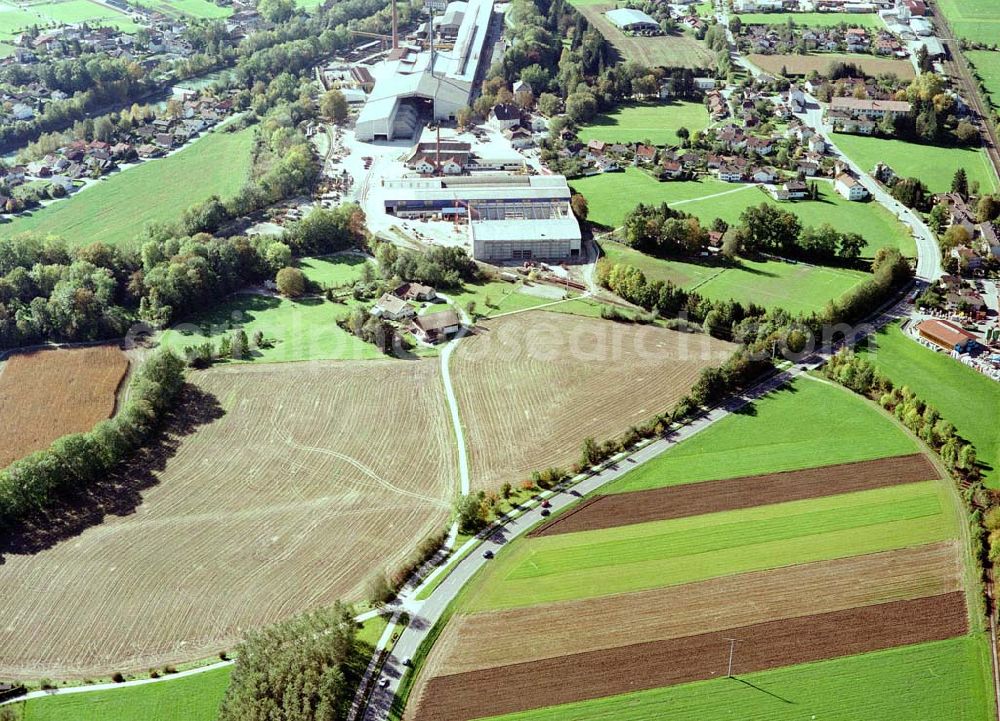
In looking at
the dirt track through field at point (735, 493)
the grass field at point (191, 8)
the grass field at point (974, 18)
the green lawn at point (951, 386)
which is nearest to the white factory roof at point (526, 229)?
the green lawn at point (951, 386)

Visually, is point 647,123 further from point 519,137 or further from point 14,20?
point 14,20

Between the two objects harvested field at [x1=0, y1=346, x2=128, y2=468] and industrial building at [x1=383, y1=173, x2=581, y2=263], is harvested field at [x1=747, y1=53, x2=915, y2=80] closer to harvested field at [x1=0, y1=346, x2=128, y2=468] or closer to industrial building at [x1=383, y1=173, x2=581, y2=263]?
industrial building at [x1=383, y1=173, x2=581, y2=263]

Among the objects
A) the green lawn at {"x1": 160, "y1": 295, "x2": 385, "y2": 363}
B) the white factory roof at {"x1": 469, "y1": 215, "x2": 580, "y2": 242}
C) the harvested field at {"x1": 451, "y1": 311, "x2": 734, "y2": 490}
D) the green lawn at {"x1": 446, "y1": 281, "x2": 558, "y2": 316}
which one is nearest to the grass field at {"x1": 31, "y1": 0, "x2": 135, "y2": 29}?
the white factory roof at {"x1": 469, "y1": 215, "x2": 580, "y2": 242}

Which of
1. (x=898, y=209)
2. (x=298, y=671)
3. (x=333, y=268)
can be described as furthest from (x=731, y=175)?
(x=298, y=671)

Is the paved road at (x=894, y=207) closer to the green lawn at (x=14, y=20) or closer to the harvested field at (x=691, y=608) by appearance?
the harvested field at (x=691, y=608)

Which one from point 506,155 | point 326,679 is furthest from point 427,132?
point 326,679
